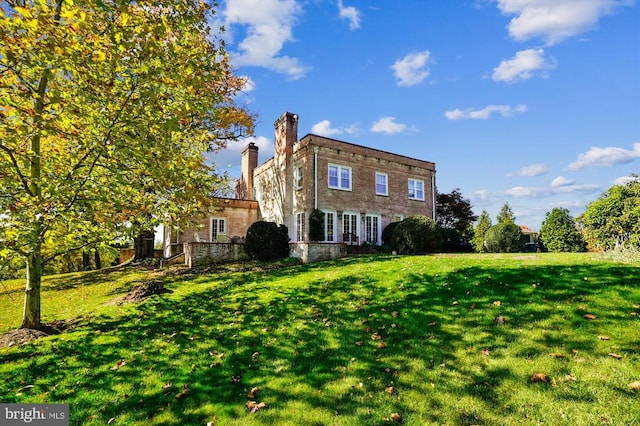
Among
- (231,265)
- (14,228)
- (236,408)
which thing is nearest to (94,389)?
(236,408)

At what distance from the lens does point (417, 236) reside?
17.5 meters

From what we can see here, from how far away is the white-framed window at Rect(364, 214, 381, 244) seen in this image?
74.5 ft

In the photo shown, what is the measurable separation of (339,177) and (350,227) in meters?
3.40

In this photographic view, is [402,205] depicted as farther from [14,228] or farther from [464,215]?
[14,228]

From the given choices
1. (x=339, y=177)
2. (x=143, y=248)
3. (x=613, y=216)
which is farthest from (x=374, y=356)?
(x=613, y=216)

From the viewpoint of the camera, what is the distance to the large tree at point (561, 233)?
2322 cm

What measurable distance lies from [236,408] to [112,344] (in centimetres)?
392

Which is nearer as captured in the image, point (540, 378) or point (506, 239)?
point (540, 378)

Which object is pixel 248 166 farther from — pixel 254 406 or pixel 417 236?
pixel 254 406

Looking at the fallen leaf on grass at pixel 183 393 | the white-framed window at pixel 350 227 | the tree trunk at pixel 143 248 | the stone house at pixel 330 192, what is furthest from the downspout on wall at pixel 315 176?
the fallen leaf on grass at pixel 183 393

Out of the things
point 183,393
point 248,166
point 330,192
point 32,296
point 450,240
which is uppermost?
point 248,166

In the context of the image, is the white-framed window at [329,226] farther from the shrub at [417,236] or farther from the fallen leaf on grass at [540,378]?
the fallen leaf on grass at [540,378]

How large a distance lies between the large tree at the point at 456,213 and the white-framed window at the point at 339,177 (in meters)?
13.8

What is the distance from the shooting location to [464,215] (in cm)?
3180
